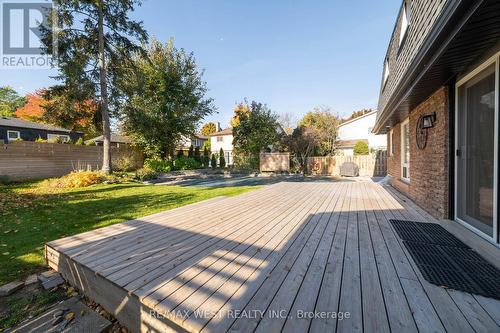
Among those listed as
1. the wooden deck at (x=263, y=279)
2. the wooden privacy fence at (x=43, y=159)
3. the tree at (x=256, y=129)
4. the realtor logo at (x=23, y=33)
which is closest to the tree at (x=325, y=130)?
the tree at (x=256, y=129)

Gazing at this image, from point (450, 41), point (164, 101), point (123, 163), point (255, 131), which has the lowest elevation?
point (123, 163)

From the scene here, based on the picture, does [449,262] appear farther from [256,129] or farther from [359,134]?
[359,134]

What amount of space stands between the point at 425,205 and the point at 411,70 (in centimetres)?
253

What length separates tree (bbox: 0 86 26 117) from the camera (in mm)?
27469

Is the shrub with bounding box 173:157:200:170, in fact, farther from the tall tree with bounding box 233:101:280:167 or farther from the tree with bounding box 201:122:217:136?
the tree with bounding box 201:122:217:136

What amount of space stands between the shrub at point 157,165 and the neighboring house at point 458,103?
45.0ft

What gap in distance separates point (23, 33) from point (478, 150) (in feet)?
48.4

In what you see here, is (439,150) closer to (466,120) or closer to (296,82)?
(466,120)

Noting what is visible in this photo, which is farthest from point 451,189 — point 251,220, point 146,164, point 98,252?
point 146,164

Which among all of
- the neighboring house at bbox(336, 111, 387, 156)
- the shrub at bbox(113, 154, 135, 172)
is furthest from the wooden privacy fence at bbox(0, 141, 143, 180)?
the neighboring house at bbox(336, 111, 387, 156)

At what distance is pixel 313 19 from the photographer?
9.07 meters

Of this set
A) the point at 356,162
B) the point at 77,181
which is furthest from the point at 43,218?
the point at 356,162

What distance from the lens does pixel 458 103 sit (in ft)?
10.4

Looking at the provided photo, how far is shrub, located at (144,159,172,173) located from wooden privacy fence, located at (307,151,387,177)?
1033 centimetres
